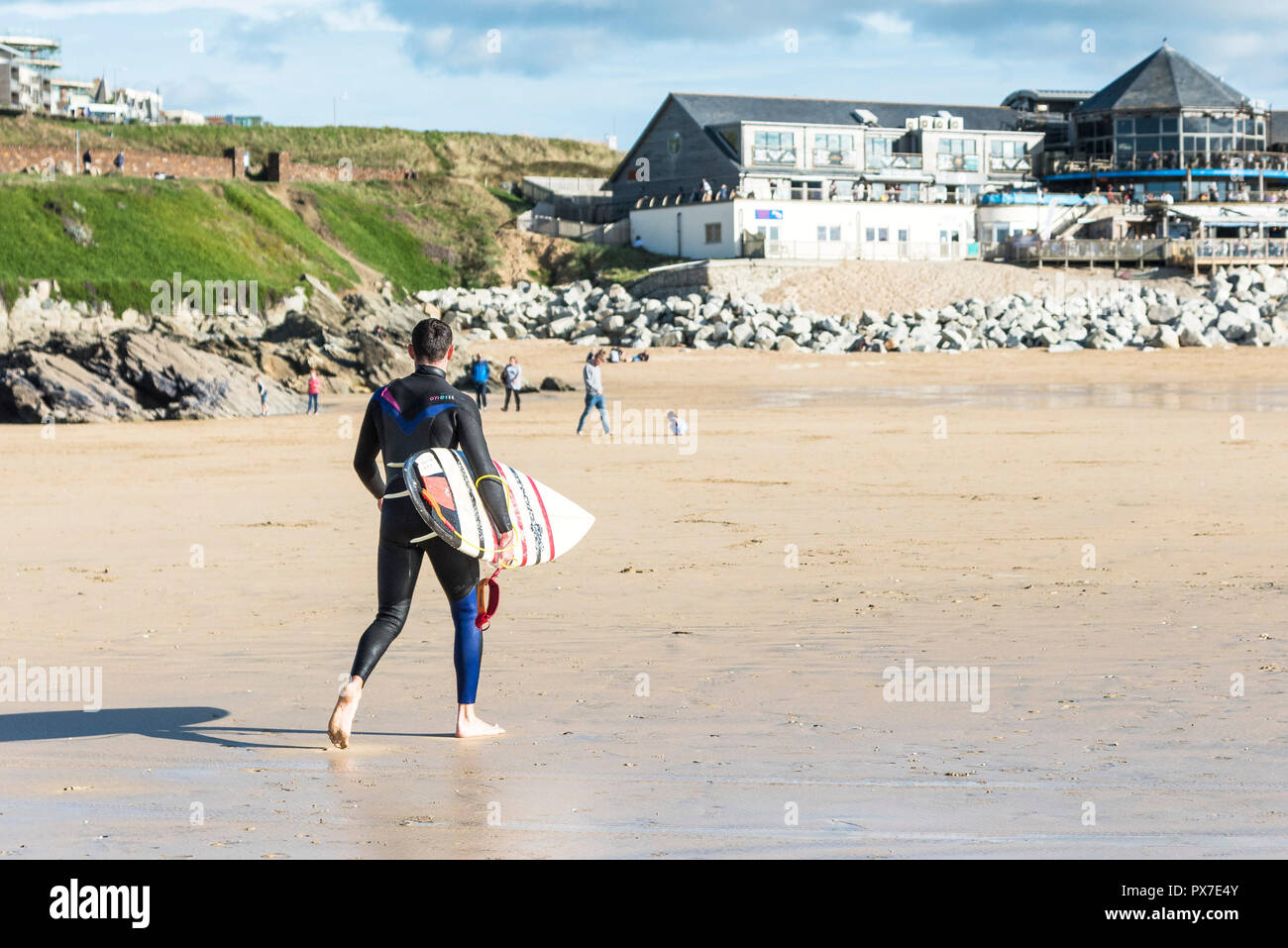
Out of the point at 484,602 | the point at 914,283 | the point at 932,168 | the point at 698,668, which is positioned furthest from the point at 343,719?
the point at 932,168

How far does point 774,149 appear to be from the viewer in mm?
67438

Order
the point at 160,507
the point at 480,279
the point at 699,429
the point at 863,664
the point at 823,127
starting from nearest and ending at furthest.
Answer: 1. the point at 863,664
2. the point at 160,507
3. the point at 699,429
4. the point at 480,279
5. the point at 823,127

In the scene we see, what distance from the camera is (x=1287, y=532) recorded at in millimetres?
13078

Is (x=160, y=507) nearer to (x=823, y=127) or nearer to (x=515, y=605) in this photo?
(x=515, y=605)

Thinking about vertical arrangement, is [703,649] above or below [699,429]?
below

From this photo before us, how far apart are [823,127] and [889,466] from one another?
5181 centimetres

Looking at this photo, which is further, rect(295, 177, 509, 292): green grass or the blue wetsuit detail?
rect(295, 177, 509, 292): green grass

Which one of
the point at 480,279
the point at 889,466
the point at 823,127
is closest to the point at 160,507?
the point at 889,466

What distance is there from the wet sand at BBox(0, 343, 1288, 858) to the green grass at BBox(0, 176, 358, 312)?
34.0 metres

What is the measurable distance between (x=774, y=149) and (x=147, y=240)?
27528 millimetres

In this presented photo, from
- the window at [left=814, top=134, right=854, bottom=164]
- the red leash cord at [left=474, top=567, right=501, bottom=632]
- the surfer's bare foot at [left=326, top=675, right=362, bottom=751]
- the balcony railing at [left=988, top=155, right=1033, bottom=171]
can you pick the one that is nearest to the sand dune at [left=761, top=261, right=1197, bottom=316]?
the window at [left=814, top=134, right=854, bottom=164]

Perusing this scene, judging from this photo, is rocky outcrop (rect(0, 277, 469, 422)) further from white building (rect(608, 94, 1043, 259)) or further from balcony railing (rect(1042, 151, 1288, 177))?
balcony railing (rect(1042, 151, 1288, 177))

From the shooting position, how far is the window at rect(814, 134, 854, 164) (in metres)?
68.6
